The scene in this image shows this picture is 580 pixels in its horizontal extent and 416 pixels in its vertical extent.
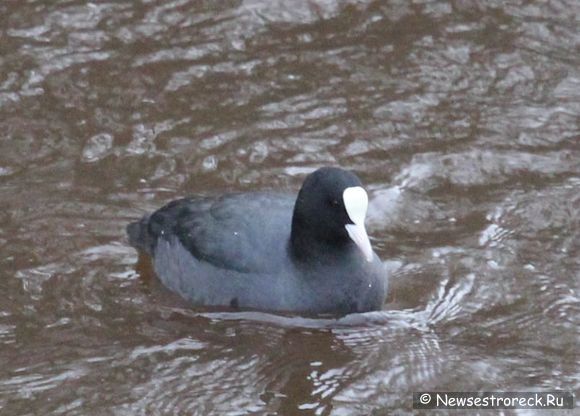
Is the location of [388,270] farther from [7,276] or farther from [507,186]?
[7,276]

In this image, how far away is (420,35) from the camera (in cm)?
918

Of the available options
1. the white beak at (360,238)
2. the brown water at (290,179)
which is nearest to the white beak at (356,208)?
the white beak at (360,238)

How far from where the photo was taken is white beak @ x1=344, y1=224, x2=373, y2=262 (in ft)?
20.6

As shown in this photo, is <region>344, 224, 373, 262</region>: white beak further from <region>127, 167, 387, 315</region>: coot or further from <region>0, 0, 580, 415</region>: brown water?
<region>0, 0, 580, 415</region>: brown water

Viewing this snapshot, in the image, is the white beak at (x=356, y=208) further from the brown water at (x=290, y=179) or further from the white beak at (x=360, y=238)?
the brown water at (x=290, y=179)

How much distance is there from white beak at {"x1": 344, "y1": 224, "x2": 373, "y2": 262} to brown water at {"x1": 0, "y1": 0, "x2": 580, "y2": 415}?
50 centimetres

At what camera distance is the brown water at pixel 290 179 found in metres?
6.21

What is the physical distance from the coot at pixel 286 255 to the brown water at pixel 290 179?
0.36 ft

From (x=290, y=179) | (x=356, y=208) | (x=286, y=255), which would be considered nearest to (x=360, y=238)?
(x=356, y=208)

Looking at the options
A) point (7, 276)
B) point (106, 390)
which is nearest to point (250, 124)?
point (7, 276)

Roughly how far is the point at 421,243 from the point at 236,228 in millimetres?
1078

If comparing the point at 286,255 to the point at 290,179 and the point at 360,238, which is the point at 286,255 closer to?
the point at 360,238

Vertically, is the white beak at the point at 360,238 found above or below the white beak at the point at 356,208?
below

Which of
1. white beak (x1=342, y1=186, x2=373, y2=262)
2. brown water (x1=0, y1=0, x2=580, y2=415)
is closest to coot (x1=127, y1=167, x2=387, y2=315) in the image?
white beak (x1=342, y1=186, x2=373, y2=262)
